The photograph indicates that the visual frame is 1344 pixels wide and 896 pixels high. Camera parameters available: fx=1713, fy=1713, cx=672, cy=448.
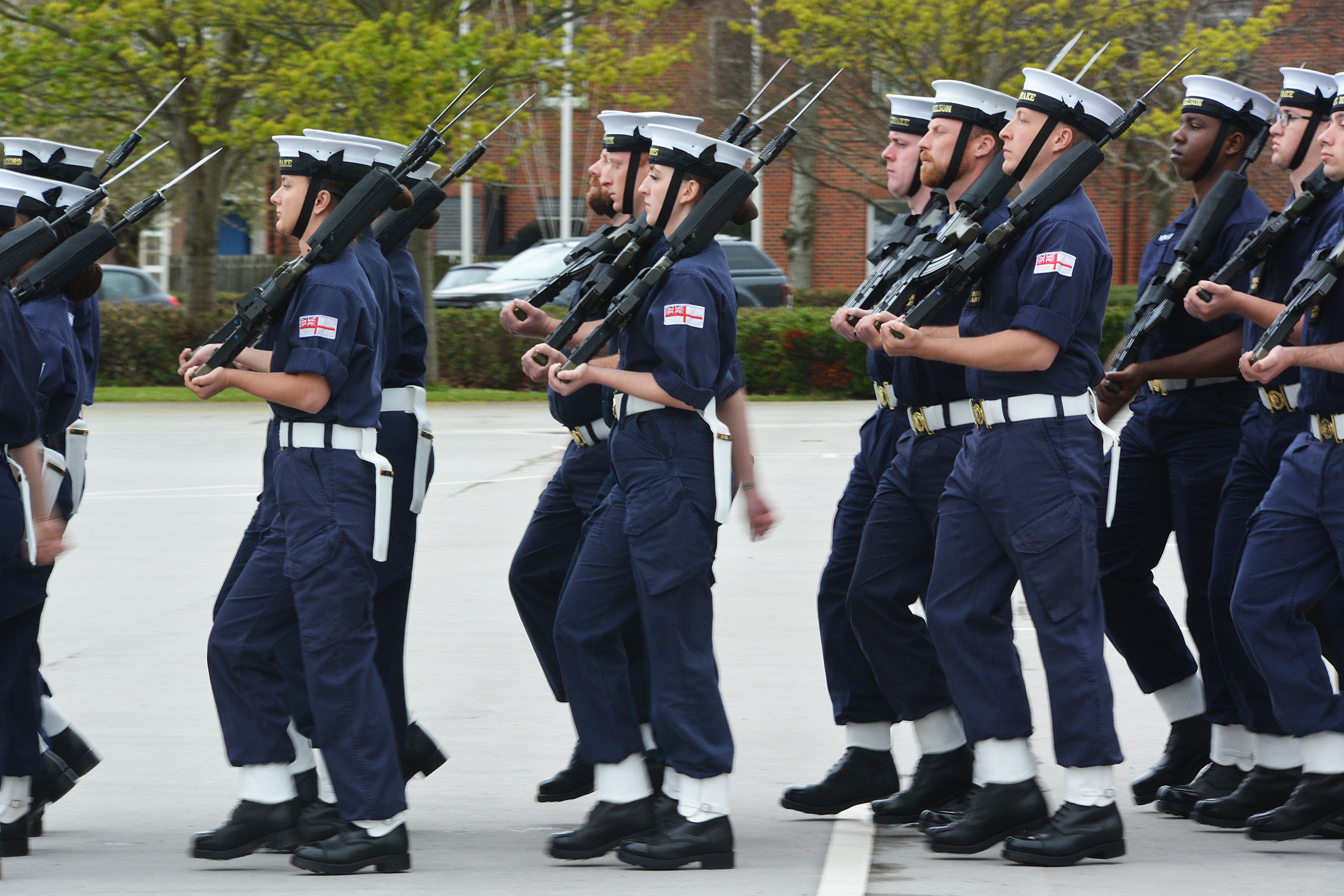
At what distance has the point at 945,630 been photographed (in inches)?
187

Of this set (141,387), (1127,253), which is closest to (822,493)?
(141,387)

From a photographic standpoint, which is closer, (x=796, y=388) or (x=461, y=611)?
(x=461, y=611)

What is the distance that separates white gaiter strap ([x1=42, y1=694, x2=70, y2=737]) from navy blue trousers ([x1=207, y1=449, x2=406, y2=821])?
35.5 inches

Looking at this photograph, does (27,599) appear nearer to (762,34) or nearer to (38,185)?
(38,185)

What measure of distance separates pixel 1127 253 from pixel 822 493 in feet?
64.3

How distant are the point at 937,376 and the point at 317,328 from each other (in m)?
1.80

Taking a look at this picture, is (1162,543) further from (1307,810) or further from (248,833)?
(248,833)

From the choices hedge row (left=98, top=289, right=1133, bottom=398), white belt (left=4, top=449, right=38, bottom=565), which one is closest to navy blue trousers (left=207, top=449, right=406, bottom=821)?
white belt (left=4, top=449, right=38, bottom=565)

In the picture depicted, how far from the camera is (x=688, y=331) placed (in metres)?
4.70

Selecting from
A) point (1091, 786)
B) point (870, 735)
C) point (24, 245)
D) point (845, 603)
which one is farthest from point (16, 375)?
point (1091, 786)

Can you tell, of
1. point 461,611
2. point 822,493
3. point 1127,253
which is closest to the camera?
point 461,611

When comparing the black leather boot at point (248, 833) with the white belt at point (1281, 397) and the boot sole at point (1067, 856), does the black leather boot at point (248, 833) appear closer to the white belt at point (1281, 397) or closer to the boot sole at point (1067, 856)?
the boot sole at point (1067, 856)

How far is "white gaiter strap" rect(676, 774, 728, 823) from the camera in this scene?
4723 millimetres

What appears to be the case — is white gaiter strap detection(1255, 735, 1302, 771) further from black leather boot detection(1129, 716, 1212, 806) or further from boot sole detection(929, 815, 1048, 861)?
boot sole detection(929, 815, 1048, 861)
